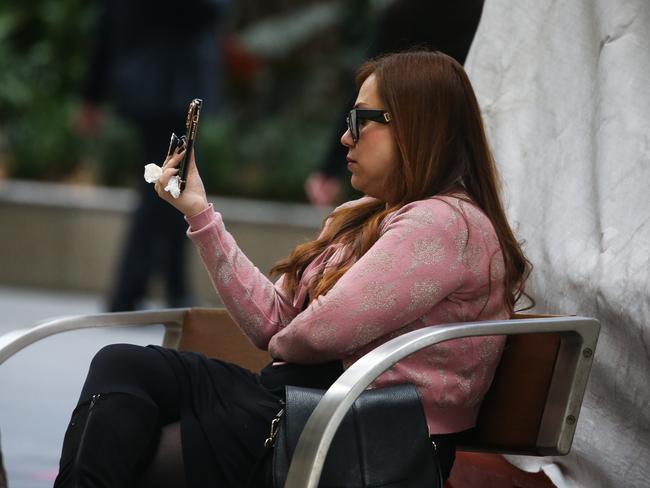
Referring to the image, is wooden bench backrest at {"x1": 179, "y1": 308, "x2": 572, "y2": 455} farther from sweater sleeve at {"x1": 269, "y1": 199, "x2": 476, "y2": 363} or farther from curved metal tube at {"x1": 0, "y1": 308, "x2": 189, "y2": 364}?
curved metal tube at {"x1": 0, "y1": 308, "x2": 189, "y2": 364}

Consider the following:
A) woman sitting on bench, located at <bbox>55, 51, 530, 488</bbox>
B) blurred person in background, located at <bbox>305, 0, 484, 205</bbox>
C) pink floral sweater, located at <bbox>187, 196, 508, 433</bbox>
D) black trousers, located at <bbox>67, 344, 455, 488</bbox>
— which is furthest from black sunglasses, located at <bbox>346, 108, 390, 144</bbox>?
blurred person in background, located at <bbox>305, 0, 484, 205</bbox>

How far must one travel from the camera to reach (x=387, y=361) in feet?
8.14

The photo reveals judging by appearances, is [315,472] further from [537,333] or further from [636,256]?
[636,256]

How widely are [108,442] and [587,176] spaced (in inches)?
57.8

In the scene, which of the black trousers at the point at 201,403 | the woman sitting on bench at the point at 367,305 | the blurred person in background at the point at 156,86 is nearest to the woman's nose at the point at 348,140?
the woman sitting on bench at the point at 367,305

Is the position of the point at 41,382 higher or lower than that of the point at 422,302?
lower

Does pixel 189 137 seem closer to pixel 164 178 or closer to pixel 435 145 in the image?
pixel 164 178

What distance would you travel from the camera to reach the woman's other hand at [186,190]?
288 centimetres

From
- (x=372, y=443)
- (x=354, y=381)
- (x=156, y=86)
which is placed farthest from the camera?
(x=156, y=86)

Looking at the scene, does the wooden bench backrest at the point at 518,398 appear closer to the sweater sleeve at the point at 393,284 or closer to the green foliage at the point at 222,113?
the sweater sleeve at the point at 393,284

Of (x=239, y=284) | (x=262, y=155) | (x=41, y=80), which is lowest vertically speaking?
(x=262, y=155)

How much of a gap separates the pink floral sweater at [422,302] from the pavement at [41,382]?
154cm

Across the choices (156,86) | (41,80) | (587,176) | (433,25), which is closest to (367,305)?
(587,176)

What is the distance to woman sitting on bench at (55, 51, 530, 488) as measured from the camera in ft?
8.88
